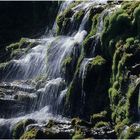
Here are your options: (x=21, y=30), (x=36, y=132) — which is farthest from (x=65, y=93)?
(x=21, y=30)

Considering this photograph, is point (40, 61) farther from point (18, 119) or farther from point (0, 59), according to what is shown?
point (18, 119)

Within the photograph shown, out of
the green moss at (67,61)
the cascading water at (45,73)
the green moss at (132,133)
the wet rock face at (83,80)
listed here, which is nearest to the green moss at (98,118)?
the wet rock face at (83,80)

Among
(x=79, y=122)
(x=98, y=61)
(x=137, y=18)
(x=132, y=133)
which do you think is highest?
(x=137, y=18)

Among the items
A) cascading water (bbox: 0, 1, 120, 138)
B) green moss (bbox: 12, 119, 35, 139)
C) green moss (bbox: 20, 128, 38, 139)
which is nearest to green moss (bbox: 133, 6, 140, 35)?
cascading water (bbox: 0, 1, 120, 138)

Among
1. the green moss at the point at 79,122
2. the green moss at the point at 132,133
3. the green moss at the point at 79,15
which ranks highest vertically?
the green moss at the point at 79,15

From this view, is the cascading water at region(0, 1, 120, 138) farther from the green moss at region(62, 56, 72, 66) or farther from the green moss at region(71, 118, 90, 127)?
the green moss at region(71, 118, 90, 127)

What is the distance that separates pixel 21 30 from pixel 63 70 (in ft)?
60.2

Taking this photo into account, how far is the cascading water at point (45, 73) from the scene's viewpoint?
41281 millimetres

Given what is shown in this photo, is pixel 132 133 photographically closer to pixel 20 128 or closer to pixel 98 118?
pixel 98 118

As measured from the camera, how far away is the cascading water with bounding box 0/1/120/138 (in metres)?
41.3

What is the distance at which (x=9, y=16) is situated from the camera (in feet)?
206

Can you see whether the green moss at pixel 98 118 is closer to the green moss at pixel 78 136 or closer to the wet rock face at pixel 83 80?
the wet rock face at pixel 83 80

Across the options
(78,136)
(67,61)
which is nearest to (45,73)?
(67,61)

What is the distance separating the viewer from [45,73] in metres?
46.5
